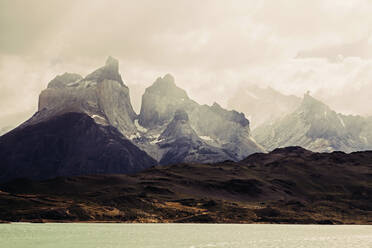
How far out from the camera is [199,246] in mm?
141375

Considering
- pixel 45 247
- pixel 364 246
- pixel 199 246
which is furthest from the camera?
pixel 364 246

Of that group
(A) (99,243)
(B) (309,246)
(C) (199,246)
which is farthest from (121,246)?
(B) (309,246)

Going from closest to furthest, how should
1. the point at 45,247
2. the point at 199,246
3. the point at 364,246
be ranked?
the point at 45,247 → the point at 199,246 → the point at 364,246

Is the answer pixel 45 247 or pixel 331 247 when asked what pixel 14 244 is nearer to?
pixel 45 247

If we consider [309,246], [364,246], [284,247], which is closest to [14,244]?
[284,247]

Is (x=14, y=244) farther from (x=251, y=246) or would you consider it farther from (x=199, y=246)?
(x=251, y=246)

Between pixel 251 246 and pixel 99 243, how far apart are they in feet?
141

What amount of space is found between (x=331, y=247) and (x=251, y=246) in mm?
23104

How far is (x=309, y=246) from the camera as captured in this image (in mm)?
149625

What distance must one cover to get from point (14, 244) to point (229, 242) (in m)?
62.9

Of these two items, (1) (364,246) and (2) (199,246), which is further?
(1) (364,246)

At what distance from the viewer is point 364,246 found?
151m

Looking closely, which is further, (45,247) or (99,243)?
(99,243)

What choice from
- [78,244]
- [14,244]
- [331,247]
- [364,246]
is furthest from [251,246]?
[14,244]
